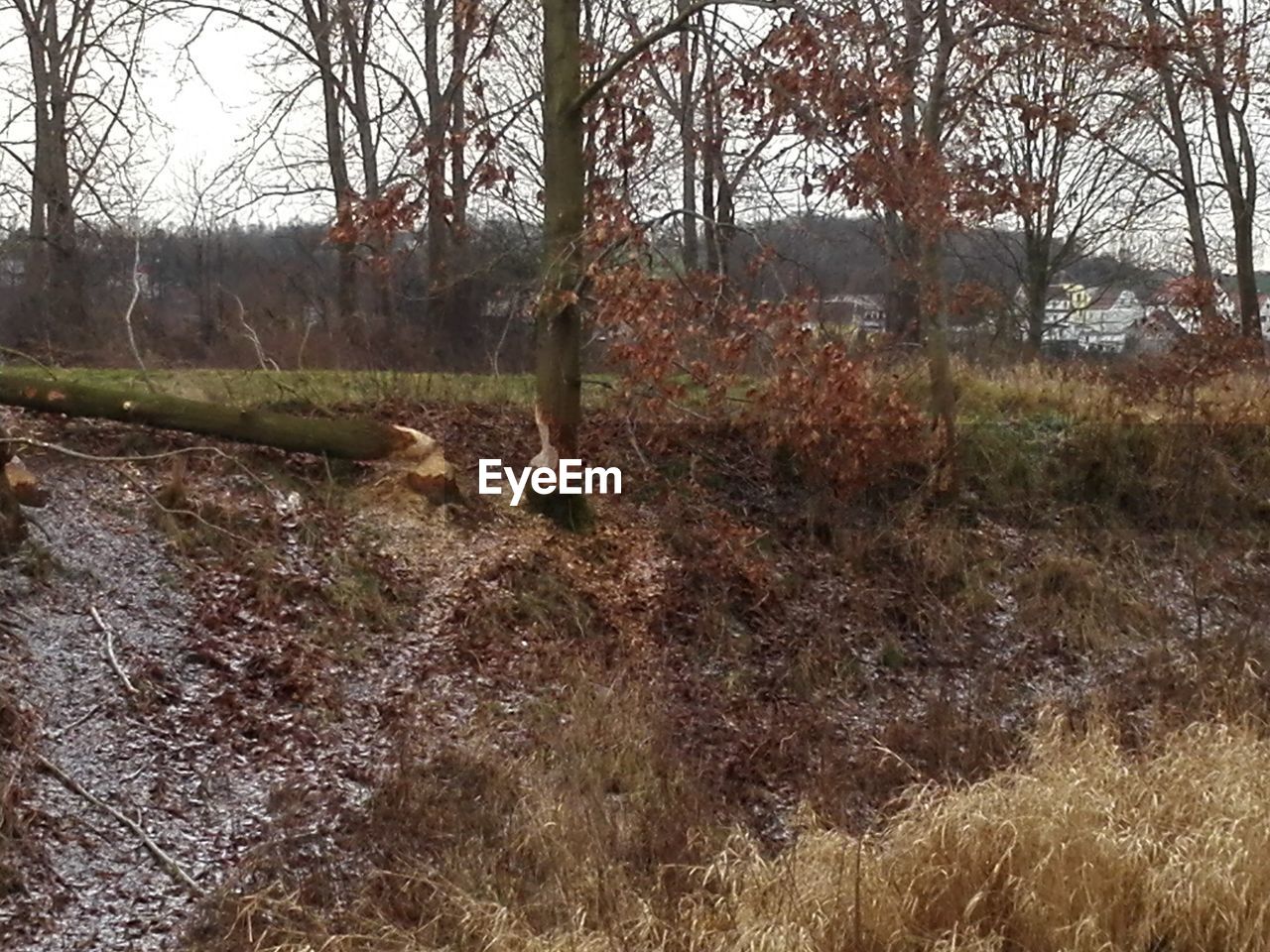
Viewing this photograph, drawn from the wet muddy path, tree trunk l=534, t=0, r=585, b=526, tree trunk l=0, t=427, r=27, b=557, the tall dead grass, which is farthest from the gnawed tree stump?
tree trunk l=534, t=0, r=585, b=526

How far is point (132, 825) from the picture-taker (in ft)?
21.4

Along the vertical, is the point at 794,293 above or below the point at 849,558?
above

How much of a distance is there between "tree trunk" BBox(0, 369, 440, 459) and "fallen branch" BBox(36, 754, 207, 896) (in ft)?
11.7

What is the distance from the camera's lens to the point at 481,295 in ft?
64.0

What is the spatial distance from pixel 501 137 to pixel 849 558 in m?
4.63

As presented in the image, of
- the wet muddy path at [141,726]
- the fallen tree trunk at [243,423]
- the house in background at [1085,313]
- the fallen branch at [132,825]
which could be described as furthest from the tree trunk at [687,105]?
the house in background at [1085,313]

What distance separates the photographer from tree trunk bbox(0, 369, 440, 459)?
9.59 meters

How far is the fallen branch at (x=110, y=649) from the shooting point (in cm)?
748

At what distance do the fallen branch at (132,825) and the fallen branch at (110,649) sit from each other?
73 centimetres

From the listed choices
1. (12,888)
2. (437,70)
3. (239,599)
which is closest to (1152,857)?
(12,888)

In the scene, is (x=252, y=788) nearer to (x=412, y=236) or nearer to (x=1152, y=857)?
(x=1152, y=857)

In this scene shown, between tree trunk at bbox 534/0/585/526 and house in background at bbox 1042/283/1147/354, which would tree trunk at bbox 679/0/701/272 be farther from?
house in background at bbox 1042/283/1147/354

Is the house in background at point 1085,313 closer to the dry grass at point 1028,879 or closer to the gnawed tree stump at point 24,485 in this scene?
the dry grass at point 1028,879

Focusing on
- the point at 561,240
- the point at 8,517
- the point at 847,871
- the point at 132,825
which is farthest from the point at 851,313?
the point at 132,825
